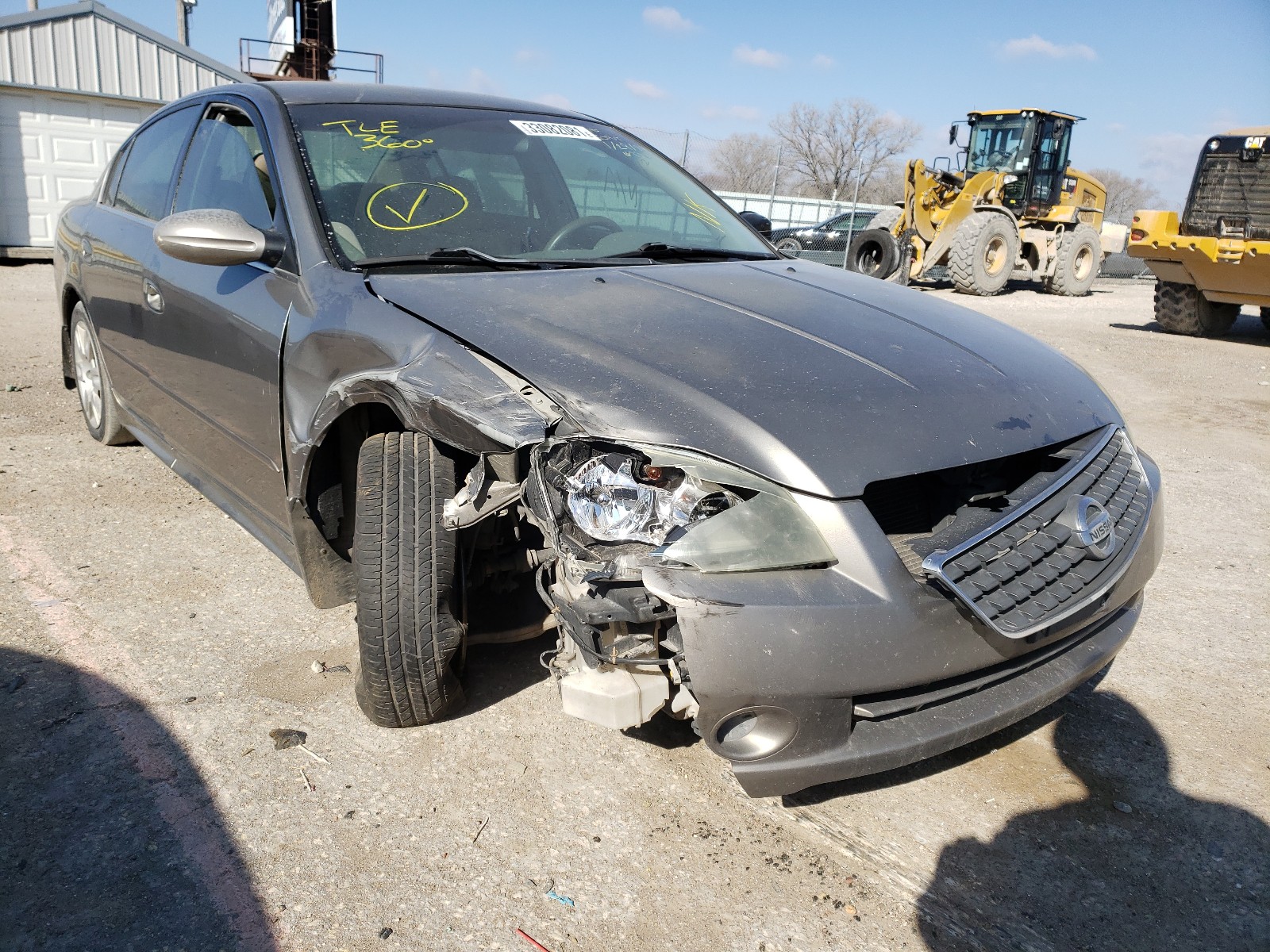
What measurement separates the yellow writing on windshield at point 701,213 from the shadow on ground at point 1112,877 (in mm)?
2180

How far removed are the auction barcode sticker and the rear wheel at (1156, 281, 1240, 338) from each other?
10.6 meters

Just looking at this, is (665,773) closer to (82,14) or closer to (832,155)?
(82,14)

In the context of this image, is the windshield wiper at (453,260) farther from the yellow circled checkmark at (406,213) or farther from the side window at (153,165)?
the side window at (153,165)

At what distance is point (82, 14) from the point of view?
1467cm

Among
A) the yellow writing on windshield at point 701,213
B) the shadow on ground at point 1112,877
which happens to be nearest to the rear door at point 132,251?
the yellow writing on windshield at point 701,213

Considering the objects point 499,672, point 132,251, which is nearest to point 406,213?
point 499,672

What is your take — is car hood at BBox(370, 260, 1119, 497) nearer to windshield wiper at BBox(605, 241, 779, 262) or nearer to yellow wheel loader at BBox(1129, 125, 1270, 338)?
windshield wiper at BBox(605, 241, 779, 262)

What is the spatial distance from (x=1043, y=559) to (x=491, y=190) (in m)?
2.04

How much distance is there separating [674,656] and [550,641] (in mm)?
1208

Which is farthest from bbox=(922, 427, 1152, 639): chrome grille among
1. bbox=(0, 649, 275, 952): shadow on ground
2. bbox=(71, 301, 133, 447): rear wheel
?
bbox=(71, 301, 133, 447): rear wheel

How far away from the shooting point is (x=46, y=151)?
→ 47.3 ft

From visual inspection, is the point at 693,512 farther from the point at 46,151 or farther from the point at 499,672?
the point at 46,151

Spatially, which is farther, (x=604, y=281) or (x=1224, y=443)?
(x=1224, y=443)

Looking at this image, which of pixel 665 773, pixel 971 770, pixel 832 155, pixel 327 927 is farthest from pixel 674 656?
pixel 832 155
